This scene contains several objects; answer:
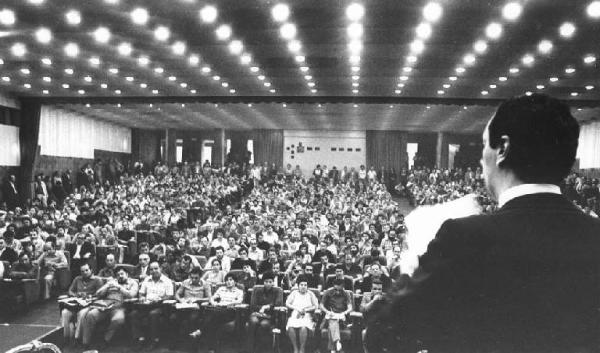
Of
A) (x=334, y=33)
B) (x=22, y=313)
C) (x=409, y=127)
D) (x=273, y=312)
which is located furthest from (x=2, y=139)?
(x=409, y=127)

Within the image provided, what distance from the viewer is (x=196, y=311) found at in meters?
9.07

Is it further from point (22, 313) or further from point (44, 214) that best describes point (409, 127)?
point (22, 313)

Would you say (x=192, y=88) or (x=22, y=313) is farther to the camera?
(x=192, y=88)

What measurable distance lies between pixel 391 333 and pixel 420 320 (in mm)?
59

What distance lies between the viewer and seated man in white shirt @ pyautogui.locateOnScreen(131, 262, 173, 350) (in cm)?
900

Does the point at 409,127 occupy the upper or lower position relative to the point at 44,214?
upper

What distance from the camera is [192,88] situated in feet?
69.9

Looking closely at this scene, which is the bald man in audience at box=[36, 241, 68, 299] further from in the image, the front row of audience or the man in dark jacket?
the man in dark jacket

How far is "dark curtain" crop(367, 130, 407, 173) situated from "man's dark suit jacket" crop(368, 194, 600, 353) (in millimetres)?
37407

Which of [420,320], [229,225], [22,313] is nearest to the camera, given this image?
[420,320]

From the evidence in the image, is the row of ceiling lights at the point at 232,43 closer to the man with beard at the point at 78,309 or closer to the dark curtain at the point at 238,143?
the man with beard at the point at 78,309

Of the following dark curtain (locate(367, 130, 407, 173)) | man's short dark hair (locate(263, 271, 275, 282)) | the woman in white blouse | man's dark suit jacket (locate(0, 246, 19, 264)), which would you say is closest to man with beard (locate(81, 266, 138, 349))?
man's short dark hair (locate(263, 271, 275, 282))

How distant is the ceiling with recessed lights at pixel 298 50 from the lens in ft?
36.9

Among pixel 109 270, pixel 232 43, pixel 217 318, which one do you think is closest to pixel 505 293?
pixel 217 318
